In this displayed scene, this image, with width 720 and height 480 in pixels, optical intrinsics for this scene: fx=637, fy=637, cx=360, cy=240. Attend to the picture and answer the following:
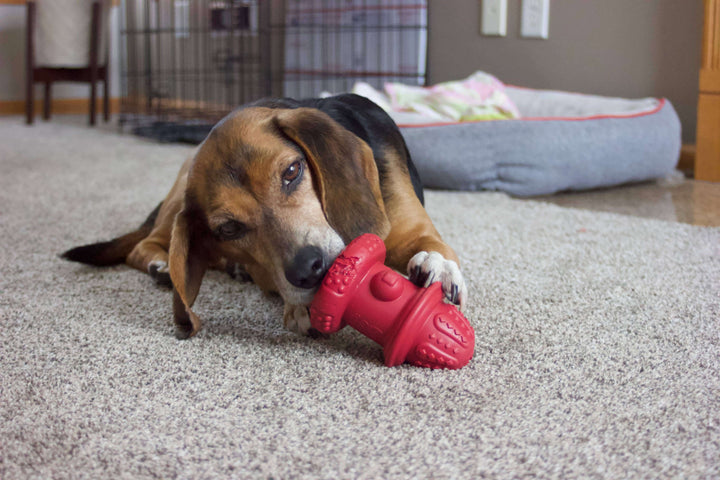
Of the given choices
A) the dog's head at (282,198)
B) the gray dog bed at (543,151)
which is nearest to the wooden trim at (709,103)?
the gray dog bed at (543,151)

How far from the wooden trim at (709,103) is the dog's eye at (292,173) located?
2564 millimetres

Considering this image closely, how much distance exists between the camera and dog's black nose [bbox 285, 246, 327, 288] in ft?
3.97

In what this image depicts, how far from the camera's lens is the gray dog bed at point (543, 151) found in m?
2.84

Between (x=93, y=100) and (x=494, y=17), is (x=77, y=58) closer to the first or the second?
(x=93, y=100)

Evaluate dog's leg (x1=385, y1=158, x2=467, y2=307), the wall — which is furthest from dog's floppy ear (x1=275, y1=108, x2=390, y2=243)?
the wall

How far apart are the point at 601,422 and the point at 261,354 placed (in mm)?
648

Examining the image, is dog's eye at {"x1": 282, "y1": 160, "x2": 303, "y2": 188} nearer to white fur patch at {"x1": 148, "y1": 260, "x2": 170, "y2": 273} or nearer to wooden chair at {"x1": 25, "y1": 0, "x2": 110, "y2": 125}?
white fur patch at {"x1": 148, "y1": 260, "x2": 170, "y2": 273}

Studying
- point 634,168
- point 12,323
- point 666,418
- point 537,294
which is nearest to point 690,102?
point 634,168

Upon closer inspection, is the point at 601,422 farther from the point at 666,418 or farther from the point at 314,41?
the point at 314,41

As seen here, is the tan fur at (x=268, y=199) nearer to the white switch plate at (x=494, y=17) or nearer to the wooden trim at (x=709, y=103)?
the wooden trim at (x=709, y=103)

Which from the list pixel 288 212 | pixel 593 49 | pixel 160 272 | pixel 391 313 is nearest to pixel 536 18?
pixel 593 49

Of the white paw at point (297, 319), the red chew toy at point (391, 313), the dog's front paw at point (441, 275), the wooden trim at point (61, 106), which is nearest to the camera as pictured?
the red chew toy at point (391, 313)

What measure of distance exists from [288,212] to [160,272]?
0.60m

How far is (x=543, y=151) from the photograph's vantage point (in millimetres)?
2818
